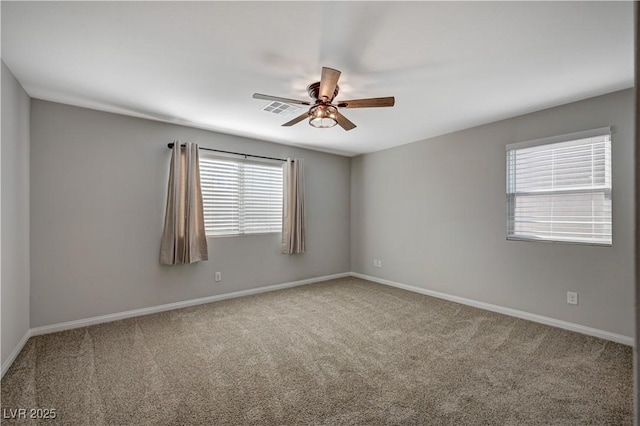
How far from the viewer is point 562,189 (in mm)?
3229

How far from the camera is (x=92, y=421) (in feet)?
5.80

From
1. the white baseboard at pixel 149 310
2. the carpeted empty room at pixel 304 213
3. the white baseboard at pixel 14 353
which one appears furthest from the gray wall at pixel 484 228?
the white baseboard at pixel 14 353

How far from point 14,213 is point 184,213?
5.05 feet

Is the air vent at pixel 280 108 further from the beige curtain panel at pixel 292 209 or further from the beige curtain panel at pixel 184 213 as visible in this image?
the beige curtain panel at pixel 292 209

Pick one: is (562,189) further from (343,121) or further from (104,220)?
(104,220)

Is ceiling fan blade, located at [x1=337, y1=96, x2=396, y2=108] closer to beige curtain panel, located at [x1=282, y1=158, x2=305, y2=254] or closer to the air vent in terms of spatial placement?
the air vent

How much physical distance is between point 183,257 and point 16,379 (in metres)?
1.79

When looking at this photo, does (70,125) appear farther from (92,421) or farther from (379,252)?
(379,252)

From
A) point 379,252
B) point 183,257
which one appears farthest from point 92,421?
point 379,252

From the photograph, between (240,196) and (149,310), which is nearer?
(149,310)

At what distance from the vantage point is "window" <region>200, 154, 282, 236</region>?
4184mm

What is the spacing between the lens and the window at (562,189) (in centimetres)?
297

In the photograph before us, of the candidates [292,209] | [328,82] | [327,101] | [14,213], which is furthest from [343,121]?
[14,213]

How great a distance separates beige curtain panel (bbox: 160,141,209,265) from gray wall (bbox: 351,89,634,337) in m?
3.05
